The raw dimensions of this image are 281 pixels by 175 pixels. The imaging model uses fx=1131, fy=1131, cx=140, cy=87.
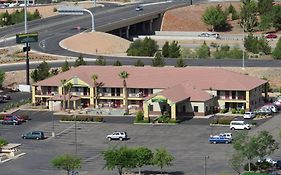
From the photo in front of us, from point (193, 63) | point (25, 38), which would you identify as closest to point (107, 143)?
point (25, 38)

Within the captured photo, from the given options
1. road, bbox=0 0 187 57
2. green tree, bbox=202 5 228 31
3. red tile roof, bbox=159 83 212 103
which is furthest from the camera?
green tree, bbox=202 5 228 31

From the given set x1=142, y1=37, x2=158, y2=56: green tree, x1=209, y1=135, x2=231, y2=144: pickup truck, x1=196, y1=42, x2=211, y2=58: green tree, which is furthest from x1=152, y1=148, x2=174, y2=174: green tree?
x1=142, y1=37, x2=158, y2=56: green tree

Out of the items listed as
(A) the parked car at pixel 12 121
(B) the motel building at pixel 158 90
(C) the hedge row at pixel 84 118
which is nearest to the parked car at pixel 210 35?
(B) the motel building at pixel 158 90

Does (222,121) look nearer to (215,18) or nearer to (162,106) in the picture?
(162,106)

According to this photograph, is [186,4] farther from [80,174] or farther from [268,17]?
[80,174]

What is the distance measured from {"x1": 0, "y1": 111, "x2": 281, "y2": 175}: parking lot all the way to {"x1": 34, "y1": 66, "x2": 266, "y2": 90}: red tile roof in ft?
18.1

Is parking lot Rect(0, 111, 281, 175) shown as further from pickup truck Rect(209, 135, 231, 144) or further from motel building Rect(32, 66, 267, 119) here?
motel building Rect(32, 66, 267, 119)

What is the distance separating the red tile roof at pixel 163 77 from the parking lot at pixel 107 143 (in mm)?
5504

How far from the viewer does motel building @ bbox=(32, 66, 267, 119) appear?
105 m

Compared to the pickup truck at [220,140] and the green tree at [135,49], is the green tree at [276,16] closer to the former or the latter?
the green tree at [135,49]

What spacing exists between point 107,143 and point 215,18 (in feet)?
296

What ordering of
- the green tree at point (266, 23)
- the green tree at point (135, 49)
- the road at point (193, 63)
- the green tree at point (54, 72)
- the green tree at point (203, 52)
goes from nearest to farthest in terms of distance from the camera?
1. the green tree at point (54, 72)
2. the road at point (193, 63)
3. the green tree at point (135, 49)
4. the green tree at point (203, 52)
5. the green tree at point (266, 23)

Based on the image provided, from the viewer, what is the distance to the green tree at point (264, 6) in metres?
180

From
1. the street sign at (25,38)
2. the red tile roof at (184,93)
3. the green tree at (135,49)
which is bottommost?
the red tile roof at (184,93)
